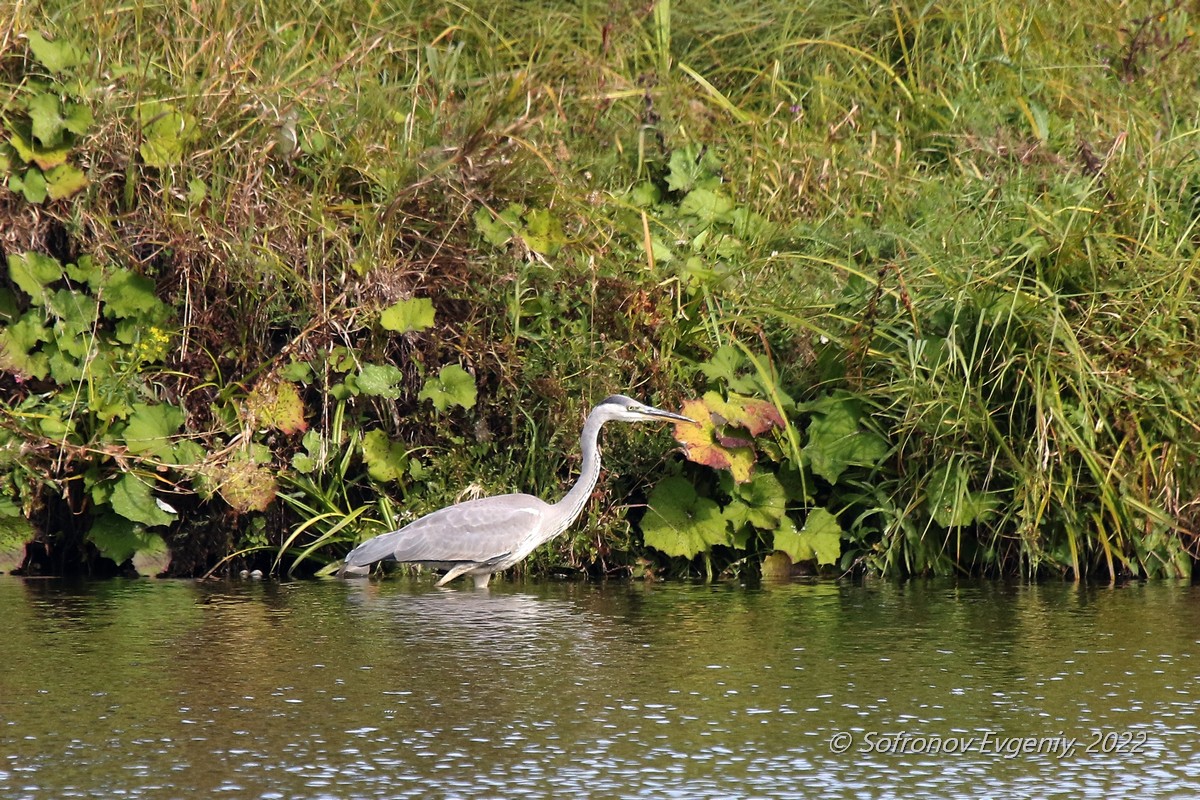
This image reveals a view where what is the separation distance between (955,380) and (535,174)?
8.01 feet

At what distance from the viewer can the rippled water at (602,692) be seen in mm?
4426

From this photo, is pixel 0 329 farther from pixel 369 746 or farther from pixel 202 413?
pixel 369 746

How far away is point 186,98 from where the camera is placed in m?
8.50

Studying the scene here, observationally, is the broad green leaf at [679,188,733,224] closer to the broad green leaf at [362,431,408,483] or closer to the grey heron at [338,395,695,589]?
the grey heron at [338,395,695,589]

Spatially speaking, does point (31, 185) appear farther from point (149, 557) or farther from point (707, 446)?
point (707, 446)

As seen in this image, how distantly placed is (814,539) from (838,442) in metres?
0.48

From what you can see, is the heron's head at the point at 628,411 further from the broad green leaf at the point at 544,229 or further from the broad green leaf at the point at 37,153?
the broad green leaf at the point at 37,153

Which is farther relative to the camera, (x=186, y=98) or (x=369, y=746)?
(x=186, y=98)

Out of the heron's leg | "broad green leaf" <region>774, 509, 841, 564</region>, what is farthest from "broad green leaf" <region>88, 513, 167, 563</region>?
"broad green leaf" <region>774, 509, 841, 564</region>

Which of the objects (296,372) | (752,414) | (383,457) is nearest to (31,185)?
(296,372)

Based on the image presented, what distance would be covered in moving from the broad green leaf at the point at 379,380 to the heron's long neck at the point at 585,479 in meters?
0.96

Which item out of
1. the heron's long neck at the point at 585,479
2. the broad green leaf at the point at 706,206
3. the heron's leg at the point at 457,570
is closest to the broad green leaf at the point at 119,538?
the heron's leg at the point at 457,570

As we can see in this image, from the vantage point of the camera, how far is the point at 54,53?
332 inches

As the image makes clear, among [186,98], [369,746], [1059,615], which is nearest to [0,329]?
[186,98]
